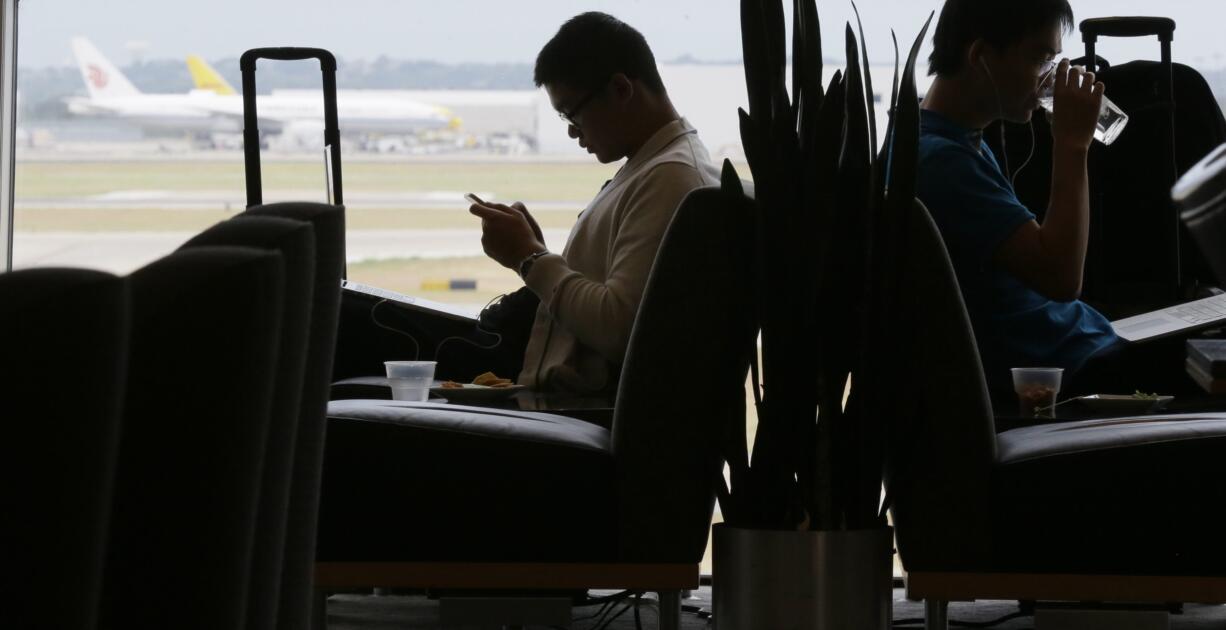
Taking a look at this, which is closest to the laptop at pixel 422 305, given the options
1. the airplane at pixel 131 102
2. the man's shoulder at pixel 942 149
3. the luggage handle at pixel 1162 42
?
the man's shoulder at pixel 942 149

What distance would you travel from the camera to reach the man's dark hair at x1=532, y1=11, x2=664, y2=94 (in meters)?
2.35

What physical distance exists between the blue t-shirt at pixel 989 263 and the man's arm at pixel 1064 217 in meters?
0.03

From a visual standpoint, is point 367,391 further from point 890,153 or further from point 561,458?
point 890,153

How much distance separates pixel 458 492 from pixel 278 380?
3.08 ft

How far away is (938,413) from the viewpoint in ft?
5.29

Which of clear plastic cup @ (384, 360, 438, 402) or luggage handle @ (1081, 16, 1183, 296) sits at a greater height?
luggage handle @ (1081, 16, 1183, 296)

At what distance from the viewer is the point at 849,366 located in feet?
5.63

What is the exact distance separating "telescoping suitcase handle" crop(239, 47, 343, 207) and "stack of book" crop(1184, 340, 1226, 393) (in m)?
1.96

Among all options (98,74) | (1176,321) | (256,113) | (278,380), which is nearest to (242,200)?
(98,74)

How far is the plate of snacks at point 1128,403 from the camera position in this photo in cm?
199

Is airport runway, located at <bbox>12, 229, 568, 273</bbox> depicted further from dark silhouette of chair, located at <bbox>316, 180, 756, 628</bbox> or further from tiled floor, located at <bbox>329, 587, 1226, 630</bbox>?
dark silhouette of chair, located at <bbox>316, 180, 756, 628</bbox>

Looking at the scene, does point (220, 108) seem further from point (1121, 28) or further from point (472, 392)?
point (472, 392)

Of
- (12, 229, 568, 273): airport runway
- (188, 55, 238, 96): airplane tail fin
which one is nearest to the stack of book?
(12, 229, 568, 273): airport runway

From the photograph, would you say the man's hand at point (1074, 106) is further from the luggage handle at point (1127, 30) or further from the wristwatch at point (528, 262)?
the luggage handle at point (1127, 30)
